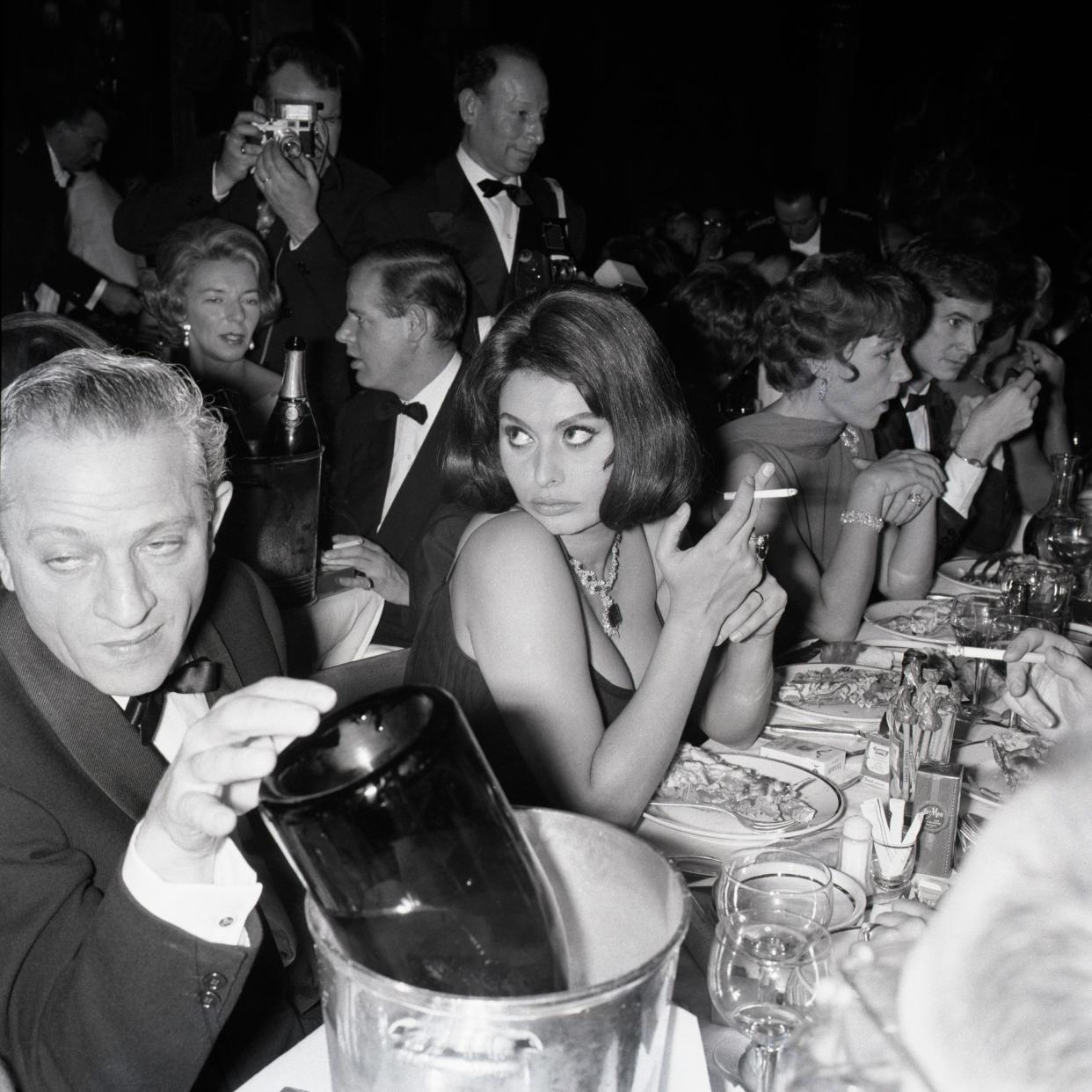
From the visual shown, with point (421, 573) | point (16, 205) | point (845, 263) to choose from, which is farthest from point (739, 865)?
point (16, 205)

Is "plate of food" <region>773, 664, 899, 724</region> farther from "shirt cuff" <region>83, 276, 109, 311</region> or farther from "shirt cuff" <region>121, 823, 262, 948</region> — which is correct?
"shirt cuff" <region>83, 276, 109, 311</region>

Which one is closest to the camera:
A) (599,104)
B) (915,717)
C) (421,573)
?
(915,717)

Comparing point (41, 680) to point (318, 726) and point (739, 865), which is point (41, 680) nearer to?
point (318, 726)

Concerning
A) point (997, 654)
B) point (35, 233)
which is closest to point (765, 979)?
point (997, 654)

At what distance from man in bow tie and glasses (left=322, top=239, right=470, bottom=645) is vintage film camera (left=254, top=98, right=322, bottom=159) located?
783 millimetres

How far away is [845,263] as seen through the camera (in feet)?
10.5

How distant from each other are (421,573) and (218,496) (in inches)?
A: 46.0

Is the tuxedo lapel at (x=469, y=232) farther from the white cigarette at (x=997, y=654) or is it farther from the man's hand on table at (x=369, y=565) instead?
the white cigarette at (x=997, y=654)

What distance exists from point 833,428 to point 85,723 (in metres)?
2.50

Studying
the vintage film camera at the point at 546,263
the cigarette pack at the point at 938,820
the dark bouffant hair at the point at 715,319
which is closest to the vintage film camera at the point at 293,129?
the vintage film camera at the point at 546,263

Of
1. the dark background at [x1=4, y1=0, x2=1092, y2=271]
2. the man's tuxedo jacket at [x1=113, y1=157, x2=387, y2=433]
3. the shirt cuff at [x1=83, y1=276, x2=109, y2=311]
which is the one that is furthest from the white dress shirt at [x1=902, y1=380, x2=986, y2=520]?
the dark background at [x1=4, y1=0, x2=1092, y2=271]

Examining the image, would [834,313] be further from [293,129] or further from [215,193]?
[215,193]

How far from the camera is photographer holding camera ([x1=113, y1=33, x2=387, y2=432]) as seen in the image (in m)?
4.18

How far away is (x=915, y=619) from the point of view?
9.22 feet
